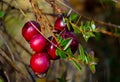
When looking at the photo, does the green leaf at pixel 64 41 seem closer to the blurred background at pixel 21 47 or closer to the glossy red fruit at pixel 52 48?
the glossy red fruit at pixel 52 48

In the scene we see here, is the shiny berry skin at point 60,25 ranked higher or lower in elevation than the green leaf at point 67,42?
higher

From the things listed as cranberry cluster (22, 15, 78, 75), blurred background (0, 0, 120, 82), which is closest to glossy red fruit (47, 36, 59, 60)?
cranberry cluster (22, 15, 78, 75)

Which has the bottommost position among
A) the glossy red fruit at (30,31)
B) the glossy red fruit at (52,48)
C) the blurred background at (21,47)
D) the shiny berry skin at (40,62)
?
the blurred background at (21,47)

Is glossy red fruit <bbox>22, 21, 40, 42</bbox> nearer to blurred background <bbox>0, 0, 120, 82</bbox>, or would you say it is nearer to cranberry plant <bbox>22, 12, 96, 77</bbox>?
cranberry plant <bbox>22, 12, 96, 77</bbox>

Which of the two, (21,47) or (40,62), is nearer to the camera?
(40,62)

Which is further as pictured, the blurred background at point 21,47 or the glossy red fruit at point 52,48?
the blurred background at point 21,47

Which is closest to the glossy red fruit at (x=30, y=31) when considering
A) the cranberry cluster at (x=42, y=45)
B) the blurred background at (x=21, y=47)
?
the cranberry cluster at (x=42, y=45)

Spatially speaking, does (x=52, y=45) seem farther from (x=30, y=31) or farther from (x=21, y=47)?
(x=21, y=47)

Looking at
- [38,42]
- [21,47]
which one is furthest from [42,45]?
[21,47]
